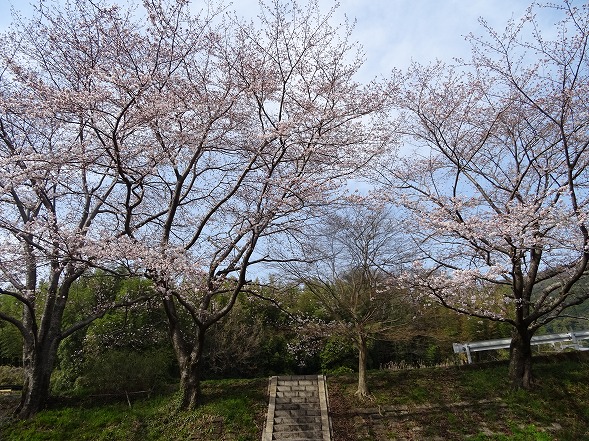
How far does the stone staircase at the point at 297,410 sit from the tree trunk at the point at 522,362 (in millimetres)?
4434

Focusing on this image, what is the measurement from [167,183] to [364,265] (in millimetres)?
5246

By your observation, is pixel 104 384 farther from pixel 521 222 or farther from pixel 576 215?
pixel 576 215

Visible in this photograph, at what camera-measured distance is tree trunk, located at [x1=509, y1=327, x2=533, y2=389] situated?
31.4ft

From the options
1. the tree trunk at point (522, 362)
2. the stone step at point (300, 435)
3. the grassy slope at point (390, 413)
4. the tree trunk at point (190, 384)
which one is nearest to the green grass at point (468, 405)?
the grassy slope at point (390, 413)

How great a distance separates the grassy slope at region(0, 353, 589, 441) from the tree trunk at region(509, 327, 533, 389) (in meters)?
0.26


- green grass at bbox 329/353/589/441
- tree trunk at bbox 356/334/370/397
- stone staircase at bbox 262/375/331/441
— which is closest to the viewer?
green grass at bbox 329/353/589/441

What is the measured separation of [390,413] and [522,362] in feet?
11.2

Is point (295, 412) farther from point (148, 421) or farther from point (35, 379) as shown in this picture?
point (35, 379)

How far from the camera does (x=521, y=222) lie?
25.2ft

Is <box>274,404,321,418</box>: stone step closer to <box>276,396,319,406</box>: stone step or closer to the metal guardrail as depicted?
<box>276,396,319,406</box>: stone step

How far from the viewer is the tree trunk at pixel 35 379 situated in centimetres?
925

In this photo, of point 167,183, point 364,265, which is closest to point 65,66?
point 167,183

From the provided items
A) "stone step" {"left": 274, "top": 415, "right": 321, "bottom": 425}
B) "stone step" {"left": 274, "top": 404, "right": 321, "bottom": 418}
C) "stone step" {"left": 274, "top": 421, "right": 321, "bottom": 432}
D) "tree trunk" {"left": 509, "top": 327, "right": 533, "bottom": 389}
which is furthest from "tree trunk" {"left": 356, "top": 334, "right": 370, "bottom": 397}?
"tree trunk" {"left": 509, "top": 327, "right": 533, "bottom": 389}

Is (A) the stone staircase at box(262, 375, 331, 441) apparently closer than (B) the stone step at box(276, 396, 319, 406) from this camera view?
Yes
